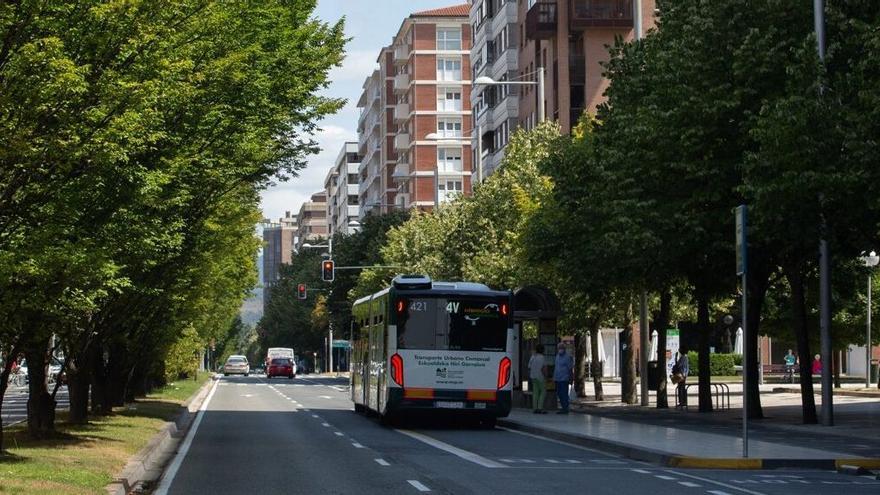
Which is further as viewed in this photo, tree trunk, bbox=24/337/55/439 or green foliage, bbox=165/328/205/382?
green foliage, bbox=165/328/205/382

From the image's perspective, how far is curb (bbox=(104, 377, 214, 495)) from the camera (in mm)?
19322

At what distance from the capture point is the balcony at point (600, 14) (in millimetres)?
84000

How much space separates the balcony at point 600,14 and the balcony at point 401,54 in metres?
70.4

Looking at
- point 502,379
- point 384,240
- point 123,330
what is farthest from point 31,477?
point 384,240

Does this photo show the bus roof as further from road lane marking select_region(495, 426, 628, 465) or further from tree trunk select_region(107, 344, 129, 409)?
tree trunk select_region(107, 344, 129, 409)

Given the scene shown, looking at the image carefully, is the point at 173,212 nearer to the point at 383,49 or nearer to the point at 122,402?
the point at 122,402

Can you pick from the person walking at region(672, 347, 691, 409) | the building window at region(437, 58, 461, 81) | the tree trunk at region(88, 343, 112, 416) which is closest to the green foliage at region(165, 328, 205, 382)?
the person walking at region(672, 347, 691, 409)

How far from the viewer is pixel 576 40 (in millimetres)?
86125

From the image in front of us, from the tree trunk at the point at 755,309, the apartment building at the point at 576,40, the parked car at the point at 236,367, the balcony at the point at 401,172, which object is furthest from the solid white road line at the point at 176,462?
the balcony at the point at 401,172

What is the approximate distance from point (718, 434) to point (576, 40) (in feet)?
183

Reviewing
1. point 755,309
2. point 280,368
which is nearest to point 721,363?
point 280,368

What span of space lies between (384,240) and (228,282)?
210 ft

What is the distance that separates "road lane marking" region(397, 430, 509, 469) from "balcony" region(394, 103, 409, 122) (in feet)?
391

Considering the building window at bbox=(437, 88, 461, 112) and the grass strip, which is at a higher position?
the building window at bbox=(437, 88, 461, 112)
